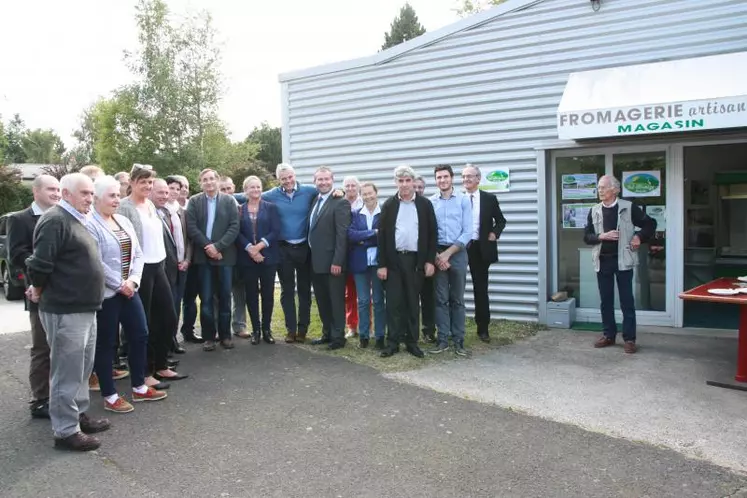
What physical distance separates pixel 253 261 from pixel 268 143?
5034 centimetres

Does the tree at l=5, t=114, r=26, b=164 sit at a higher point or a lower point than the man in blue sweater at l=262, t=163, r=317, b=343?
higher

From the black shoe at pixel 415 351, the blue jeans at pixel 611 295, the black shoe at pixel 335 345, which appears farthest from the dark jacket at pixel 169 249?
the blue jeans at pixel 611 295

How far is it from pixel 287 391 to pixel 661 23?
20.6ft

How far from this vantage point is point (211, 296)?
705 cm

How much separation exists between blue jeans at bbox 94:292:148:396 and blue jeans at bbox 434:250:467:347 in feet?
10.3

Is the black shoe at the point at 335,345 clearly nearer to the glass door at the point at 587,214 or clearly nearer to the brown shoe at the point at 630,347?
the brown shoe at the point at 630,347

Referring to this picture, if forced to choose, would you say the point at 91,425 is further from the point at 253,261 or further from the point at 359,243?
the point at 359,243

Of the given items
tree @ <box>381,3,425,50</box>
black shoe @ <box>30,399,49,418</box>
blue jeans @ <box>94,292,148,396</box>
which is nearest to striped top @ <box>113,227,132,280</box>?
blue jeans @ <box>94,292,148,396</box>

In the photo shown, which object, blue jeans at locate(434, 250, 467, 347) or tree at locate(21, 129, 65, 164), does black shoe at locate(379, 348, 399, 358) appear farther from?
tree at locate(21, 129, 65, 164)

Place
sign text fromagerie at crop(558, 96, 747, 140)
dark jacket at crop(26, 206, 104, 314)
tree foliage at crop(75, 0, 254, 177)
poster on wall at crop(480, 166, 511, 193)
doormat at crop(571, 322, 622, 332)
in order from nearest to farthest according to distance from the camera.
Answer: dark jacket at crop(26, 206, 104, 314), sign text fromagerie at crop(558, 96, 747, 140), doormat at crop(571, 322, 622, 332), poster on wall at crop(480, 166, 511, 193), tree foliage at crop(75, 0, 254, 177)

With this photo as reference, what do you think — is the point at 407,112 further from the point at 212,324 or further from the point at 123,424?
the point at 123,424

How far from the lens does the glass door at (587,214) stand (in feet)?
25.4

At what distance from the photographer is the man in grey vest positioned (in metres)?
6.72

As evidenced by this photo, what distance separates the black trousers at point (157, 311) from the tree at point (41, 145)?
75971mm
